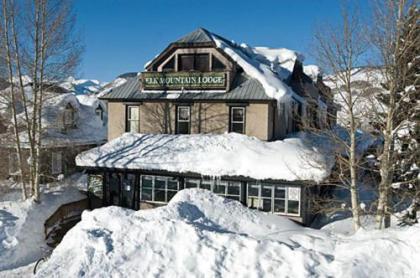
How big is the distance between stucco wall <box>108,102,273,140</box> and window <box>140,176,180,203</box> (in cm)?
355

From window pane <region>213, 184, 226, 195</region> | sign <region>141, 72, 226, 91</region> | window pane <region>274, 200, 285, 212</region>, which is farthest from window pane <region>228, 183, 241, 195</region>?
sign <region>141, 72, 226, 91</region>

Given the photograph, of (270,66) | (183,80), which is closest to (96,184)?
(183,80)

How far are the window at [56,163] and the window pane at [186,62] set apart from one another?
44.5 feet

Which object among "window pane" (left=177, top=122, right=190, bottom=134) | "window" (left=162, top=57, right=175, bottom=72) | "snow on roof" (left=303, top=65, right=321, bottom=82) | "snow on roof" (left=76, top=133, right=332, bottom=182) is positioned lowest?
"snow on roof" (left=76, top=133, right=332, bottom=182)

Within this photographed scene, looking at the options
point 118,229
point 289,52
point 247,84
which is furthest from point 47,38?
point 289,52

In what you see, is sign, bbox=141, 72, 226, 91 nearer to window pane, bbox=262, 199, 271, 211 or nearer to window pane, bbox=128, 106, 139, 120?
window pane, bbox=128, 106, 139, 120

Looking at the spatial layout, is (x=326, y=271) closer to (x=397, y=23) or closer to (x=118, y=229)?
(x=118, y=229)

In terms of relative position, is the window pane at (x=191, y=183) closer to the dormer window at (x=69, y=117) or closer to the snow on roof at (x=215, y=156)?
the snow on roof at (x=215, y=156)

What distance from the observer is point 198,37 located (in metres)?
21.9

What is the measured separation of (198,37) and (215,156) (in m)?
8.05

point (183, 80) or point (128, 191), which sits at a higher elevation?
point (183, 80)

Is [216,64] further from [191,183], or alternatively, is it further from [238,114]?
[191,183]

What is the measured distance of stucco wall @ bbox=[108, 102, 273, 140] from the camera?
65.3 feet

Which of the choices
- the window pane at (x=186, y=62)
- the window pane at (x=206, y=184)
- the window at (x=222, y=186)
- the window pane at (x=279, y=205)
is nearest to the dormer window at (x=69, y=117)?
the window pane at (x=186, y=62)
